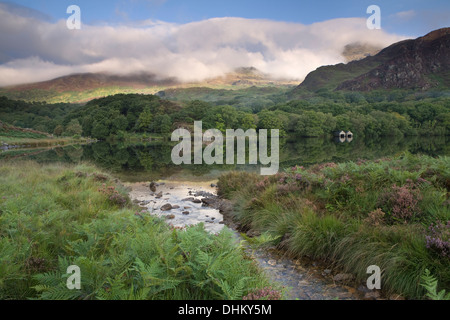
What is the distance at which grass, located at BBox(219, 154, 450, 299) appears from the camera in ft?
17.4

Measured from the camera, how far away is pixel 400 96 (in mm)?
194500

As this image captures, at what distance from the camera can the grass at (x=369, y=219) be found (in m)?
5.30

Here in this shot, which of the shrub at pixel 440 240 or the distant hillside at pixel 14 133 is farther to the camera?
the distant hillside at pixel 14 133

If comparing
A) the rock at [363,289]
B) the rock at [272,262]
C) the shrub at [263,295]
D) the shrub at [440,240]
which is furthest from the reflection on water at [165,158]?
the shrub at [263,295]

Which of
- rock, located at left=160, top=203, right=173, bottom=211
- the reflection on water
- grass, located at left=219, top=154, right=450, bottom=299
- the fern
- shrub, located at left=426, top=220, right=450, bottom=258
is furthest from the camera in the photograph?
the reflection on water

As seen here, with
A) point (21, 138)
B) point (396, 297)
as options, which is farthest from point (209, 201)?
point (21, 138)

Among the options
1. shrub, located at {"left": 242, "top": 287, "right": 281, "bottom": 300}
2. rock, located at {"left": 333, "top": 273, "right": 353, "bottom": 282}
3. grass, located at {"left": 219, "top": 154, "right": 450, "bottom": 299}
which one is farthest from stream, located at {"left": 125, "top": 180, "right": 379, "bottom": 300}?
shrub, located at {"left": 242, "top": 287, "right": 281, "bottom": 300}

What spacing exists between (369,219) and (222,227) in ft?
15.5

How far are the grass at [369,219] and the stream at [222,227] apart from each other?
44 centimetres

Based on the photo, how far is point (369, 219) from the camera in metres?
6.92

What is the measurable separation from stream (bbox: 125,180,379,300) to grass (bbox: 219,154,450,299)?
1.45 ft

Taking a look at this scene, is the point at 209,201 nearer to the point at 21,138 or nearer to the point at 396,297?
the point at 396,297

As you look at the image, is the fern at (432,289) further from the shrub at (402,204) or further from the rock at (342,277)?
the shrub at (402,204)

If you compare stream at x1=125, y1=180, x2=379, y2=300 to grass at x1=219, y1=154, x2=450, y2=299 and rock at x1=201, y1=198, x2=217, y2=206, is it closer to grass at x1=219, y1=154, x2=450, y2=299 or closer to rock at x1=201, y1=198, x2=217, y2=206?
rock at x1=201, y1=198, x2=217, y2=206
